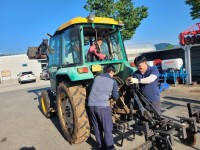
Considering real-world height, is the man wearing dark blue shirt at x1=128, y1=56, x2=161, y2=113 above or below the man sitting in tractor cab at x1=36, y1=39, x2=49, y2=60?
below

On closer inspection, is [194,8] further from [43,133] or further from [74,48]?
[43,133]

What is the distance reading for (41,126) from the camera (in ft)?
19.7

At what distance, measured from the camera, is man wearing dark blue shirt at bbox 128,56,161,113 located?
3795 millimetres

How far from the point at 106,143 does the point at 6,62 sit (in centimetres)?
3530

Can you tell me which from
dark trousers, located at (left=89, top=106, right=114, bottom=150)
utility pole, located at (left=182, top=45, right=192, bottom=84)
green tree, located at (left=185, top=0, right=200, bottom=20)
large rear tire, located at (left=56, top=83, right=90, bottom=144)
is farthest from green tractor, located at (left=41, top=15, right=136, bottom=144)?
green tree, located at (left=185, top=0, right=200, bottom=20)

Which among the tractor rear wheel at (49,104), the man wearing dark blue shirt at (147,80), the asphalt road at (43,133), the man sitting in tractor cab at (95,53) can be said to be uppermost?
the man sitting in tractor cab at (95,53)

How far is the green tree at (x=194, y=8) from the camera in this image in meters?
18.0

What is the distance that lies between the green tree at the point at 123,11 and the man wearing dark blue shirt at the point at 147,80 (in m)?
13.7

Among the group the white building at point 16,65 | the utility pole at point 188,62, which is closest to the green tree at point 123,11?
the utility pole at point 188,62

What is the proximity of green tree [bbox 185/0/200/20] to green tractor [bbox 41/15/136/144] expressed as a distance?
51.6ft

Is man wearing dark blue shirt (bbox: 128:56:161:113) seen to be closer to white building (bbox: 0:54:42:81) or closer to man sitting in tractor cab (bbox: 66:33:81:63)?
man sitting in tractor cab (bbox: 66:33:81:63)

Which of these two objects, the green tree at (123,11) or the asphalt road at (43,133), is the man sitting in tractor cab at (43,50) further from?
the green tree at (123,11)

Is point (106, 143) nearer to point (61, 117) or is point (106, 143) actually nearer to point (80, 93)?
point (80, 93)

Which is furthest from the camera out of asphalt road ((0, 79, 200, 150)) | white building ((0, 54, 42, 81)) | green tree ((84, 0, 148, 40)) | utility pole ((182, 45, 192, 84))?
white building ((0, 54, 42, 81))
